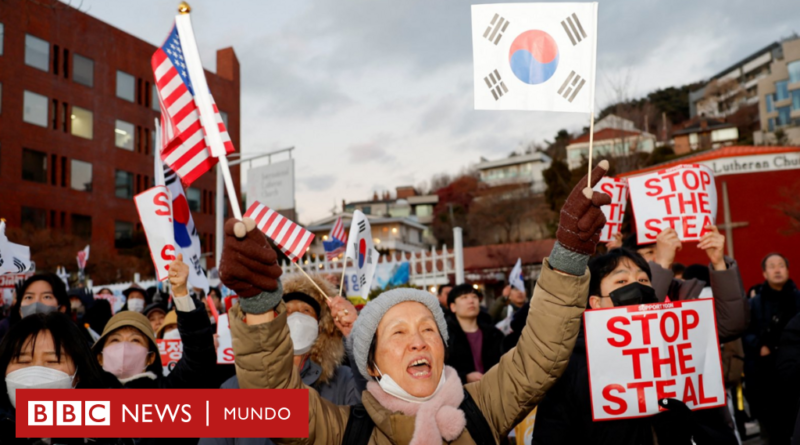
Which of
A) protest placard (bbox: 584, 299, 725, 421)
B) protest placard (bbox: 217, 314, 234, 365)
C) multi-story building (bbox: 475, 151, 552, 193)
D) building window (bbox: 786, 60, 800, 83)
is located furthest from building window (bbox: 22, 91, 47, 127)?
building window (bbox: 786, 60, 800, 83)

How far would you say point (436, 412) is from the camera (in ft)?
8.50

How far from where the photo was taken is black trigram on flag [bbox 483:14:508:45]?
318 centimetres

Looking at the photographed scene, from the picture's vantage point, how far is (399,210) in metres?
83.8

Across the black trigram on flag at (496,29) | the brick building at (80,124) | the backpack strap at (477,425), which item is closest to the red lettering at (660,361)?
the backpack strap at (477,425)

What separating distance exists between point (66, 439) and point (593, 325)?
2666 mm

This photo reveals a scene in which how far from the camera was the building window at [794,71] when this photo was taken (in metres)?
58.6

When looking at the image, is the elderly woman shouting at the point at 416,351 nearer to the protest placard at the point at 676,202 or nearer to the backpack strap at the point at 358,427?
the backpack strap at the point at 358,427

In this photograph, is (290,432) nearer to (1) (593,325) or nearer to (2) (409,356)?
(2) (409,356)

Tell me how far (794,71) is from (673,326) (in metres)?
67.3

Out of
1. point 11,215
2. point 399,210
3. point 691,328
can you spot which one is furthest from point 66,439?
point 399,210

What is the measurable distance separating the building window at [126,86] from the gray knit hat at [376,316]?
4130 cm

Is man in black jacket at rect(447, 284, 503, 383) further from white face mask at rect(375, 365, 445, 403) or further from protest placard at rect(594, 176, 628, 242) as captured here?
white face mask at rect(375, 365, 445, 403)

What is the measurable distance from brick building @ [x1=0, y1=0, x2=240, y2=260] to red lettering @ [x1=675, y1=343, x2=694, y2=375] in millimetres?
34291

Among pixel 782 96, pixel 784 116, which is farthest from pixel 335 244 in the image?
pixel 782 96
